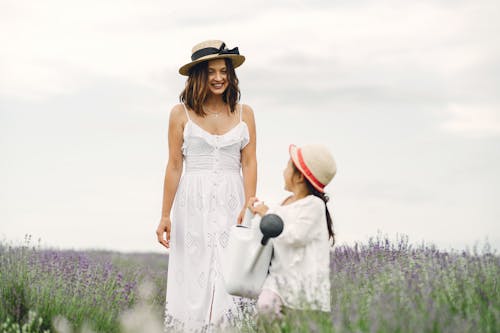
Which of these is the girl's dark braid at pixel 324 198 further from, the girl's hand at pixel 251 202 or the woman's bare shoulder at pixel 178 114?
the woman's bare shoulder at pixel 178 114

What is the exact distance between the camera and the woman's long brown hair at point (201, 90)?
5.36 metres

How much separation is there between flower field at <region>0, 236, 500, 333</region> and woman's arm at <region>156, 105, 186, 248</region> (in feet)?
2.59

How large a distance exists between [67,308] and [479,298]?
9.65 feet

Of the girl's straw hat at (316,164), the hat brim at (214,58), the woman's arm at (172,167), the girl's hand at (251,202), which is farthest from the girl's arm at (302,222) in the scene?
the hat brim at (214,58)

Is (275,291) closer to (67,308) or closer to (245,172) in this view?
(245,172)

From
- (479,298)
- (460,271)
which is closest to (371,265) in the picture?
(460,271)

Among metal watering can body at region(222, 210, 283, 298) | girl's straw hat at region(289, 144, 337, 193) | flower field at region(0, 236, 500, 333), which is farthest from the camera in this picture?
metal watering can body at region(222, 210, 283, 298)

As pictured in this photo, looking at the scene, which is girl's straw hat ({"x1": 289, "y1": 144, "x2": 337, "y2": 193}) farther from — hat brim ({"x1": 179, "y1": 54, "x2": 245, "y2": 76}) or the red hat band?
hat brim ({"x1": 179, "y1": 54, "x2": 245, "y2": 76})

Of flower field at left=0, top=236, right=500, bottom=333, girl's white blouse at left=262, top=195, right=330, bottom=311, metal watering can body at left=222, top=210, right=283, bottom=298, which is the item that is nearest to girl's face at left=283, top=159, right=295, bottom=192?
girl's white blouse at left=262, top=195, right=330, bottom=311

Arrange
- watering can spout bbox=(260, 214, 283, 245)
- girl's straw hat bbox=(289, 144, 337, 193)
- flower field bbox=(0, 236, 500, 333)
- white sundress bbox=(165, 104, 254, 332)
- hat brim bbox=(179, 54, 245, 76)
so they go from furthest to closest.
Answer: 1. hat brim bbox=(179, 54, 245, 76)
2. white sundress bbox=(165, 104, 254, 332)
3. girl's straw hat bbox=(289, 144, 337, 193)
4. watering can spout bbox=(260, 214, 283, 245)
5. flower field bbox=(0, 236, 500, 333)

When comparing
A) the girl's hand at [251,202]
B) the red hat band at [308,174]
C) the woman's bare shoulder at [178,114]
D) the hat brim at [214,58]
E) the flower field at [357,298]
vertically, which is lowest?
the flower field at [357,298]

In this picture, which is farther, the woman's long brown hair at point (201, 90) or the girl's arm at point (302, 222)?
the woman's long brown hair at point (201, 90)

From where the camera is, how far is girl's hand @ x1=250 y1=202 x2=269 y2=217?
417cm

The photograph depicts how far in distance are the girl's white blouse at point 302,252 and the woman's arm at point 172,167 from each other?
4.75 ft
